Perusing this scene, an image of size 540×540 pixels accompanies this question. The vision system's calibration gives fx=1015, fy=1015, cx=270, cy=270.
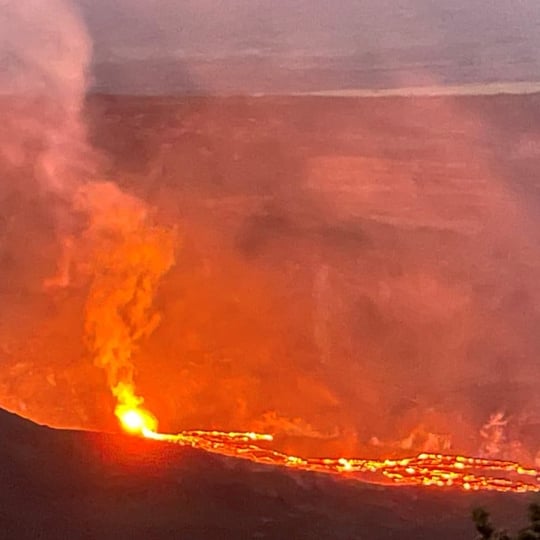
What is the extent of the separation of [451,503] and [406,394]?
349mm

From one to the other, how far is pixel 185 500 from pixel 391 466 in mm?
346

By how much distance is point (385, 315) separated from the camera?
179 centimetres

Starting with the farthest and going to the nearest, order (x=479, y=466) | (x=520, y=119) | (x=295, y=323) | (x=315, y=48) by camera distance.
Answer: (x=315, y=48)
(x=520, y=119)
(x=295, y=323)
(x=479, y=466)

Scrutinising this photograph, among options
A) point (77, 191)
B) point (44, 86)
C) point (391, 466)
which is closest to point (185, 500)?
point (391, 466)

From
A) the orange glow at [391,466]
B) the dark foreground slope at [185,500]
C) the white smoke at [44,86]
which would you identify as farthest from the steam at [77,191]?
the dark foreground slope at [185,500]

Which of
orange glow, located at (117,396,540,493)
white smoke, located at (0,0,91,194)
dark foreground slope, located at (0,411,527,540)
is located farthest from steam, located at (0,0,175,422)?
dark foreground slope, located at (0,411,527,540)

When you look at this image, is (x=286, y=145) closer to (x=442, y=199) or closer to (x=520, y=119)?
(x=442, y=199)

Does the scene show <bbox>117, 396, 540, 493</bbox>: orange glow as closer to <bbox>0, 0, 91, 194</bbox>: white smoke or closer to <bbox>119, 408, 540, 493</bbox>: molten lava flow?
<bbox>119, 408, 540, 493</bbox>: molten lava flow

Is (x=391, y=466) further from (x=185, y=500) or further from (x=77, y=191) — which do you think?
(x=77, y=191)

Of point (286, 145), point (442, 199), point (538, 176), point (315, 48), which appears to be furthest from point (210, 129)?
point (538, 176)

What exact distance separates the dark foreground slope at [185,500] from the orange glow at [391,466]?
0.06m

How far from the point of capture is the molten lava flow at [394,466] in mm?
1412

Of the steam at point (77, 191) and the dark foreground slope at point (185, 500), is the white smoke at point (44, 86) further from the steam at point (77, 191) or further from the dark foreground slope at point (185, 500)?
the dark foreground slope at point (185, 500)

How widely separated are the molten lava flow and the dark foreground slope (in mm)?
63
